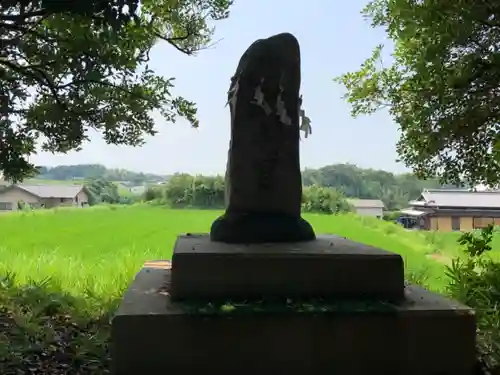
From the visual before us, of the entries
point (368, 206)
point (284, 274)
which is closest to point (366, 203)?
point (368, 206)

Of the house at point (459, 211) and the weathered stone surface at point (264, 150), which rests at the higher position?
the weathered stone surface at point (264, 150)

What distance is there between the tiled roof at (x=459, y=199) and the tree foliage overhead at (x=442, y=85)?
2739 mm

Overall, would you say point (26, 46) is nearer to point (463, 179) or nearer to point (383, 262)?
point (383, 262)

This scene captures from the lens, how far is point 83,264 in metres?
6.41

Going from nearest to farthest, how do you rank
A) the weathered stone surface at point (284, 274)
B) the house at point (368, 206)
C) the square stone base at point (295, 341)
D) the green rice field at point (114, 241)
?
the square stone base at point (295, 341)
the weathered stone surface at point (284, 274)
the green rice field at point (114, 241)
the house at point (368, 206)

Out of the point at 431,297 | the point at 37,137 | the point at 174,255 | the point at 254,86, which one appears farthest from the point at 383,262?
the point at 37,137

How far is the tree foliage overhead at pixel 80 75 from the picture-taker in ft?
14.8

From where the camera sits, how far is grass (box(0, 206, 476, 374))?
12.1 feet

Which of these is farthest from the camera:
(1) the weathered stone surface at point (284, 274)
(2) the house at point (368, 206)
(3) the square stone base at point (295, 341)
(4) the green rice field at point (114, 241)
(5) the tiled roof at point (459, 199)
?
(2) the house at point (368, 206)

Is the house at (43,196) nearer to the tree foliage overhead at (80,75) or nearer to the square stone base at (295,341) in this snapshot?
the tree foliage overhead at (80,75)

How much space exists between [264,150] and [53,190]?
17.9 ft

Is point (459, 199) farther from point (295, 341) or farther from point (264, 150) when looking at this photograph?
point (295, 341)

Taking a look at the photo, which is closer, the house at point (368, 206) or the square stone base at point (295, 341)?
the square stone base at point (295, 341)

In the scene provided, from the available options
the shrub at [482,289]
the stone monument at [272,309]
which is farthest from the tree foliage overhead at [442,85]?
the stone monument at [272,309]
